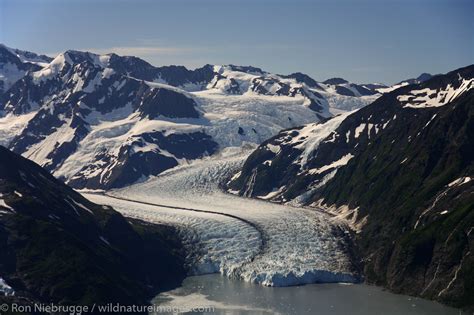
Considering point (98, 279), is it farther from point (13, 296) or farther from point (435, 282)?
point (435, 282)

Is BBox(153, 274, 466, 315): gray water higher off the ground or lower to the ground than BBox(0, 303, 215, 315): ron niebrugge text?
higher

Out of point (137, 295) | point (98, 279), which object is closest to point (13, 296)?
point (98, 279)

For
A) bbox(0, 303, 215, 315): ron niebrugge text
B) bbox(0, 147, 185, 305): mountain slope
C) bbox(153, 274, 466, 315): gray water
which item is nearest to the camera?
bbox(0, 303, 215, 315): ron niebrugge text

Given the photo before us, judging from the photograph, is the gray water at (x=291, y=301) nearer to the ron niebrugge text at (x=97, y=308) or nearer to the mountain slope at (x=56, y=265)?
the ron niebrugge text at (x=97, y=308)

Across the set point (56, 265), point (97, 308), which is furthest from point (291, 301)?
point (56, 265)

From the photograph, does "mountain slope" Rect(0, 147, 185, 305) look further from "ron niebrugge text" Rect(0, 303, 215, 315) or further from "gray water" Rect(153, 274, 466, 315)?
"gray water" Rect(153, 274, 466, 315)

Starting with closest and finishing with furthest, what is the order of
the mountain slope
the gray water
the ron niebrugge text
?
the ron niebrugge text → the mountain slope → the gray water

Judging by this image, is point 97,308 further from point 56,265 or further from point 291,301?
point 291,301

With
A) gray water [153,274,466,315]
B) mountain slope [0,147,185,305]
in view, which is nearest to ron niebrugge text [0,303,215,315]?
gray water [153,274,466,315]
